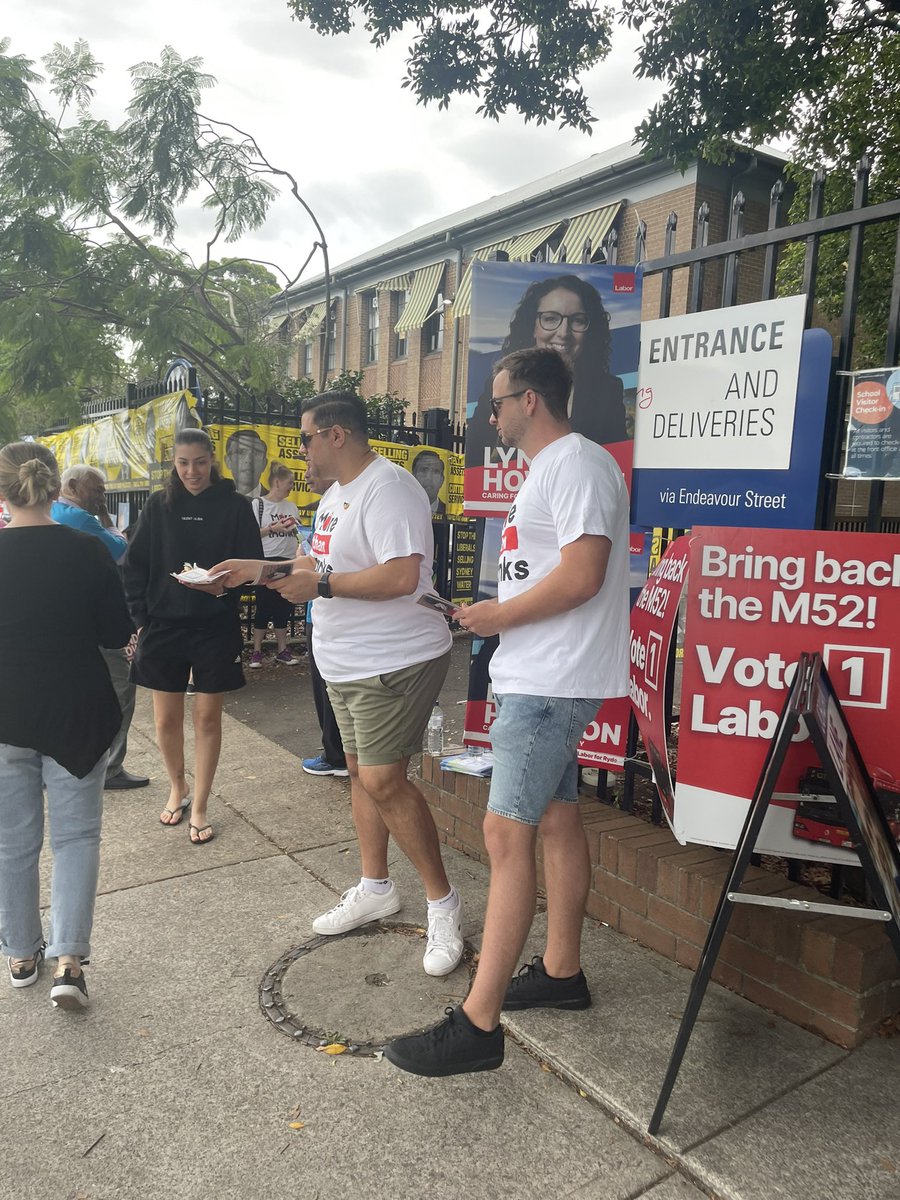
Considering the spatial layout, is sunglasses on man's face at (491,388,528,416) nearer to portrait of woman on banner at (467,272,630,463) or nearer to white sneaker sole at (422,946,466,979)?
portrait of woman on banner at (467,272,630,463)

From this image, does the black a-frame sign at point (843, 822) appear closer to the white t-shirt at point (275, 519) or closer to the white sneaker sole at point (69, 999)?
the white sneaker sole at point (69, 999)

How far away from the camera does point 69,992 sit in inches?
107

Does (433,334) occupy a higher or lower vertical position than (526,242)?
lower

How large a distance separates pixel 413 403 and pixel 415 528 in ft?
77.7

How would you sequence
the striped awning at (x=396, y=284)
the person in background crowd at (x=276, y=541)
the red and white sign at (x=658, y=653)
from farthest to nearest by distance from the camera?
the striped awning at (x=396, y=284) < the person in background crowd at (x=276, y=541) < the red and white sign at (x=658, y=653)

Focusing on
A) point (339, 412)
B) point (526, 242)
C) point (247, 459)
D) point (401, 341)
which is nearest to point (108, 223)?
point (247, 459)

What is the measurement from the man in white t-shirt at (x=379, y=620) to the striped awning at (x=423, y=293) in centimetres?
1881

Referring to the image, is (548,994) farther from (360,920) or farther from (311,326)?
(311,326)

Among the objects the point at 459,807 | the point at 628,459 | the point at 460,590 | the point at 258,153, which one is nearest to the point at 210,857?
the point at 459,807

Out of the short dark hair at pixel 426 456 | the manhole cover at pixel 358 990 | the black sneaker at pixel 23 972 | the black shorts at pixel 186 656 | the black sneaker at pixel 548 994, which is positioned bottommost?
the black sneaker at pixel 23 972

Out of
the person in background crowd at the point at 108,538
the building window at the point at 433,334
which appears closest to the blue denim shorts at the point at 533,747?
the person in background crowd at the point at 108,538

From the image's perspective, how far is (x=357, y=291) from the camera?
2830 cm

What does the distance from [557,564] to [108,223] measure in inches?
503

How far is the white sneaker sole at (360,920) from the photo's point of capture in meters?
3.23
